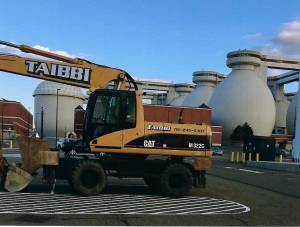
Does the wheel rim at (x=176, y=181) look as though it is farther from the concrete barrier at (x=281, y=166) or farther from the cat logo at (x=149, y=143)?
the concrete barrier at (x=281, y=166)

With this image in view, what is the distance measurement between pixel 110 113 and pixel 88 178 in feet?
6.64

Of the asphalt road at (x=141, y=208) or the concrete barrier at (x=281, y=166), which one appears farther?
the concrete barrier at (x=281, y=166)

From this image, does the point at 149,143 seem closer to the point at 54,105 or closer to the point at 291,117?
the point at 54,105

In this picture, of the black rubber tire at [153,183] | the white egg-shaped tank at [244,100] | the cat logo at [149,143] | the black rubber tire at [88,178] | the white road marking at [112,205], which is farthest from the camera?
the white egg-shaped tank at [244,100]

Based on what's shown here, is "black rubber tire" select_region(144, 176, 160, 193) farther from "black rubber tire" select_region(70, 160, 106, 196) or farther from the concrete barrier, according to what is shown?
the concrete barrier

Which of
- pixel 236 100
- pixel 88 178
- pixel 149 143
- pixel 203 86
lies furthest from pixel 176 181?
pixel 203 86

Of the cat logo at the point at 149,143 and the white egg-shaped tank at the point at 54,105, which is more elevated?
the white egg-shaped tank at the point at 54,105

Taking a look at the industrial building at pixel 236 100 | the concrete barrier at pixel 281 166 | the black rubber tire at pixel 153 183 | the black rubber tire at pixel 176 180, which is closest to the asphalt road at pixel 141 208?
the black rubber tire at pixel 153 183

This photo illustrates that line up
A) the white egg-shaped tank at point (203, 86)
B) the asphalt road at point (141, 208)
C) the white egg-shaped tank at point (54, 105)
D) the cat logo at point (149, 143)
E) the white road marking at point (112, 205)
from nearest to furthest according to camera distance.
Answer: the asphalt road at point (141, 208) → the white road marking at point (112, 205) → the cat logo at point (149, 143) → the white egg-shaped tank at point (54, 105) → the white egg-shaped tank at point (203, 86)

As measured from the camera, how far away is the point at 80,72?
1598 cm

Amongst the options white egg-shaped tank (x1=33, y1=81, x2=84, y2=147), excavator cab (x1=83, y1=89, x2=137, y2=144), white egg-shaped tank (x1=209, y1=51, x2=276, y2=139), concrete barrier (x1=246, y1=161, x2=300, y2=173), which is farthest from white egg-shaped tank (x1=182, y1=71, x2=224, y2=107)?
excavator cab (x1=83, y1=89, x2=137, y2=144)

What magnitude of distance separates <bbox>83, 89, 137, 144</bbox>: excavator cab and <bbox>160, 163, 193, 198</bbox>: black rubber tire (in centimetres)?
176

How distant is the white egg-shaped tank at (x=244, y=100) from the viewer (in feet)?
460

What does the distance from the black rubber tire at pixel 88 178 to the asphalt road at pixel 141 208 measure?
30cm
